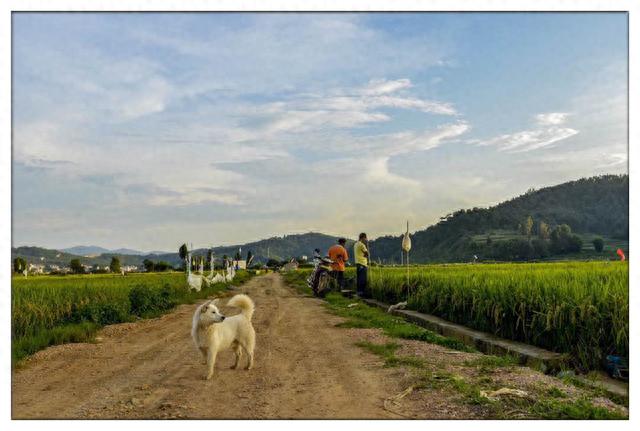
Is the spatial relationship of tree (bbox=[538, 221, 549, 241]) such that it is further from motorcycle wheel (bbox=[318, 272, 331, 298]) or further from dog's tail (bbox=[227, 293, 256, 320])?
dog's tail (bbox=[227, 293, 256, 320])

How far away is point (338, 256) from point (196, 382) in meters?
14.6

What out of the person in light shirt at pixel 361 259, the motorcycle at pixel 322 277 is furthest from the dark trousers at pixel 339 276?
the person in light shirt at pixel 361 259

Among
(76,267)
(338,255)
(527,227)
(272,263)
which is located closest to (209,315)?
(338,255)

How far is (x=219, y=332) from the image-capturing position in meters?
6.82

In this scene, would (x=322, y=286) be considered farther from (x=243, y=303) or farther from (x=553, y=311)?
(x=243, y=303)

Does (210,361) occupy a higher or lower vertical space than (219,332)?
lower

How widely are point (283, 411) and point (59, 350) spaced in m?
5.68

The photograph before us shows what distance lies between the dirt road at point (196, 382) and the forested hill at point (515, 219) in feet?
30.6

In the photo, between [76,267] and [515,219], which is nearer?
[515,219]

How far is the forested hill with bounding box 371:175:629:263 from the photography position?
61.9 ft

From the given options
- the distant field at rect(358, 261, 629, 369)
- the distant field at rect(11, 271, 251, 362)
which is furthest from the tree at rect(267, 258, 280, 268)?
the distant field at rect(358, 261, 629, 369)

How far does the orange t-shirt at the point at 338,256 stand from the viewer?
20.7 m
